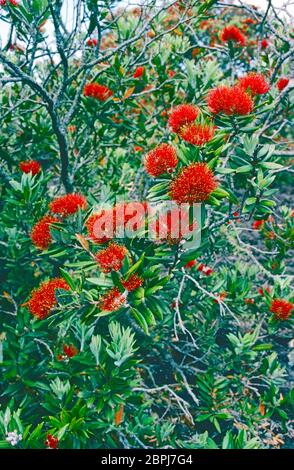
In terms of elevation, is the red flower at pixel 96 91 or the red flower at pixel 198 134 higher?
the red flower at pixel 96 91

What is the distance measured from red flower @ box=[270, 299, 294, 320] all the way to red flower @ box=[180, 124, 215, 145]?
3.97 ft

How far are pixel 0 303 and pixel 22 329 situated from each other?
365 mm

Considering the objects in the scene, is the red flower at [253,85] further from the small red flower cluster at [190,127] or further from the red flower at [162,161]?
the red flower at [162,161]

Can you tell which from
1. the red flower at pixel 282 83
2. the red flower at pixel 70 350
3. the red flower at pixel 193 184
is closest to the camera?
the red flower at pixel 193 184

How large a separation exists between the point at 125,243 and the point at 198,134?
0.47 m

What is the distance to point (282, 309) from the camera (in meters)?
2.36

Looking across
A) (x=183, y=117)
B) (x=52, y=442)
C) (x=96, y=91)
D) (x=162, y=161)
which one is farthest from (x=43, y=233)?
(x=96, y=91)

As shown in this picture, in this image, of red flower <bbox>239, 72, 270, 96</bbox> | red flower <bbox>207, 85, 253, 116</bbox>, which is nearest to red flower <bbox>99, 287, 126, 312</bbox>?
red flower <bbox>207, 85, 253, 116</bbox>

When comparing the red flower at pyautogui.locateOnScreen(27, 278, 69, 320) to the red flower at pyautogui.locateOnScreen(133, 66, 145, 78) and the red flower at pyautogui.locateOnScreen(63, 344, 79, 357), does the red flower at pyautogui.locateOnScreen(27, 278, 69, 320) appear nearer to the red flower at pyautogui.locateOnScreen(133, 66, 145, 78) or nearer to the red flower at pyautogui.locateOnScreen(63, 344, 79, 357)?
the red flower at pyautogui.locateOnScreen(63, 344, 79, 357)

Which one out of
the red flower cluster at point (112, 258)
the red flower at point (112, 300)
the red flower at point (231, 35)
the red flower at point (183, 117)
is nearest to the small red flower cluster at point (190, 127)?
the red flower at point (183, 117)

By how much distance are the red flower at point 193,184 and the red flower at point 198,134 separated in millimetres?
99

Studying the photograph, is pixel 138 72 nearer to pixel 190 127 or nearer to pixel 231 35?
pixel 231 35

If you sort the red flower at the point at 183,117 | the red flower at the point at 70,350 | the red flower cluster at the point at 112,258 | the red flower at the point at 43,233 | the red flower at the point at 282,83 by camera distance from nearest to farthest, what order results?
the red flower cluster at the point at 112,258, the red flower at the point at 183,117, the red flower at the point at 43,233, the red flower at the point at 70,350, the red flower at the point at 282,83

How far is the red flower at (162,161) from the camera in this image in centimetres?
148
